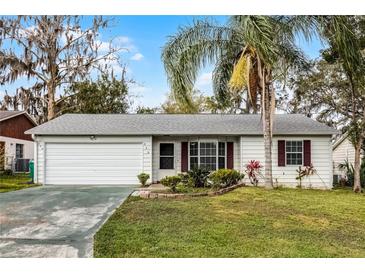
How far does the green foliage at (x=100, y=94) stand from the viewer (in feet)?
68.9

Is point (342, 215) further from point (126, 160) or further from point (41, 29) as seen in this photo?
point (41, 29)

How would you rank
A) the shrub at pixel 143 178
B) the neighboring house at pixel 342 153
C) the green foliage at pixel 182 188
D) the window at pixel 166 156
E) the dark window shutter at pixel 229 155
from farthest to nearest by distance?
the neighboring house at pixel 342 153
the window at pixel 166 156
the dark window shutter at pixel 229 155
the shrub at pixel 143 178
the green foliage at pixel 182 188

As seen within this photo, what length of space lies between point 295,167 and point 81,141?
7812 mm

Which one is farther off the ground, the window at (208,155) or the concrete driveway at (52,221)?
the window at (208,155)

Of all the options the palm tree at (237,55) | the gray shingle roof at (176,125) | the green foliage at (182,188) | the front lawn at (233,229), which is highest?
the palm tree at (237,55)

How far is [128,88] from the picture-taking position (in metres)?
22.1

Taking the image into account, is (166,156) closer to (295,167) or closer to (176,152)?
(176,152)

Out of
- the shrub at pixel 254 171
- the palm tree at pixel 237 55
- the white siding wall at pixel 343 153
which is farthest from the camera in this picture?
the white siding wall at pixel 343 153

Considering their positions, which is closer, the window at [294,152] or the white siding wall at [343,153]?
the window at [294,152]

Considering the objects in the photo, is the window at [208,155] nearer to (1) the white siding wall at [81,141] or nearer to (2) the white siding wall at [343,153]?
(1) the white siding wall at [81,141]

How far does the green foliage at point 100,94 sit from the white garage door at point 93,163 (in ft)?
29.9

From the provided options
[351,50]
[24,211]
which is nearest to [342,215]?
[351,50]

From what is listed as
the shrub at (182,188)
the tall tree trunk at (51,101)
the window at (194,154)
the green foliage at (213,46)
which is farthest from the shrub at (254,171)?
the tall tree trunk at (51,101)

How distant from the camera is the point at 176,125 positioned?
43.3 feet
